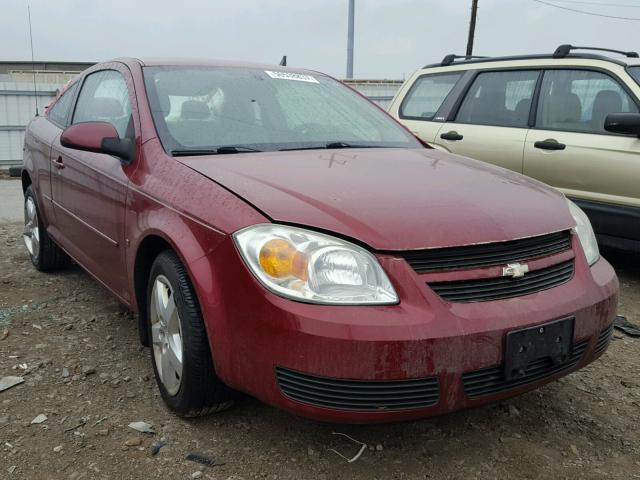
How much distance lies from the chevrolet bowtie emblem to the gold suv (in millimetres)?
2682

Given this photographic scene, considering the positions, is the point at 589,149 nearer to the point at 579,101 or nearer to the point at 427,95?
the point at 579,101

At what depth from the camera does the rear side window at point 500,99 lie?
5230 mm

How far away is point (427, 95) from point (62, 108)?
10.9 feet

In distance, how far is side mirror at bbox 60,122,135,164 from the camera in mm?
2861

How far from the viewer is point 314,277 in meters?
2.01

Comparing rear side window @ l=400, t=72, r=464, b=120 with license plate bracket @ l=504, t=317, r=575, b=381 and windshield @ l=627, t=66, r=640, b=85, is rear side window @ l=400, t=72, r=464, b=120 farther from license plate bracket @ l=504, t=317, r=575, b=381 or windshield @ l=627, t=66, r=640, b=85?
license plate bracket @ l=504, t=317, r=575, b=381

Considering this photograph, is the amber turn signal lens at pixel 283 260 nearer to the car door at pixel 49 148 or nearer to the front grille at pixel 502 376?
the front grille at pixel 502 376

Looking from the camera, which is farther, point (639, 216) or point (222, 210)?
point (639, 216)

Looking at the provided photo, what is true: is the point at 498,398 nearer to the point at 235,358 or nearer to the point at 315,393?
the point at 315,393

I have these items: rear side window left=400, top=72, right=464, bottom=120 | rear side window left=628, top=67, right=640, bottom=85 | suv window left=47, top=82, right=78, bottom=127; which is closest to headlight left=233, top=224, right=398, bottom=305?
suv window left=47, top=82, right=78, bottom=127

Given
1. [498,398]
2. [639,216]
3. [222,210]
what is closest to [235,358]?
[222,210]

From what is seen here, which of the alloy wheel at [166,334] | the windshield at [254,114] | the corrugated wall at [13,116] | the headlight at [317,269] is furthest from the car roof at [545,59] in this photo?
the corrugated wall at [13,116]

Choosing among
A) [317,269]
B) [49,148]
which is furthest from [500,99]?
[317,269]

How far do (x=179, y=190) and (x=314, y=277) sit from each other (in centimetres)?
77
